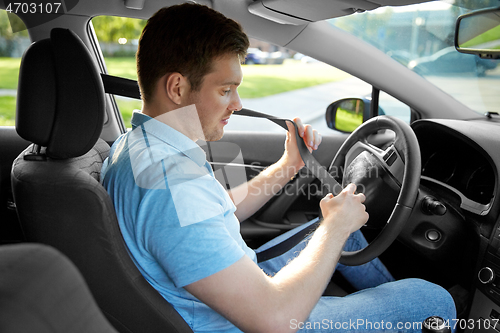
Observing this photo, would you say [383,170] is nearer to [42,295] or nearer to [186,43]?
[186,43]

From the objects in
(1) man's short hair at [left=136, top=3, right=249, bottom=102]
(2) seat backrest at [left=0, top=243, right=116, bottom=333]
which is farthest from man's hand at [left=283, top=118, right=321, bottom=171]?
(2) seat backrest at [left=0, top=243, right=116, bottom=333]

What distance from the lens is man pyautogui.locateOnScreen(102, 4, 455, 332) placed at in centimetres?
93

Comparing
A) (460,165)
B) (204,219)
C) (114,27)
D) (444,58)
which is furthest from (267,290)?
(444,58)

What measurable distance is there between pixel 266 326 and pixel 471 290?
91 cm

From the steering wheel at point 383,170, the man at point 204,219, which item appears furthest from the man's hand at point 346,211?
the steering wheel at point 383,170

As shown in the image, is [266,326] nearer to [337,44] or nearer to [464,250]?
[464,250]

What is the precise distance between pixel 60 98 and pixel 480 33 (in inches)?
66.7

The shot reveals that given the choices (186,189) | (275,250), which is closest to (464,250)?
(275,250)

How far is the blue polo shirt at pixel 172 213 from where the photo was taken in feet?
3.04

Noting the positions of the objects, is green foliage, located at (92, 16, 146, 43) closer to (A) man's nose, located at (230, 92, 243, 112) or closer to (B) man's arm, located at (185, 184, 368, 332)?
(A) man's nose, located at (230, 92, 243, 112)

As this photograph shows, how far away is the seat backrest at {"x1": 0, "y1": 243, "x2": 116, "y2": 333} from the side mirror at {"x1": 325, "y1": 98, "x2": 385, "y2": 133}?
2085 millimetres

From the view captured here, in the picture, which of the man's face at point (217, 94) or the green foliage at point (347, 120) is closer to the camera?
the man's face at point (217, 94)

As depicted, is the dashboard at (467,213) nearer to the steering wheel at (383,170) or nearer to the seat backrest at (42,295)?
the steering wheel at (383,170)

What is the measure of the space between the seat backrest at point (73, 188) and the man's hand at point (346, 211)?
0.50 meters
